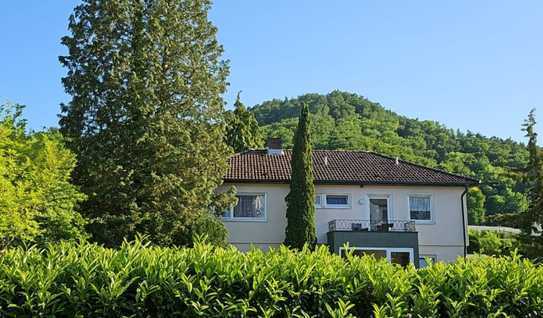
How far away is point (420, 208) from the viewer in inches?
1000

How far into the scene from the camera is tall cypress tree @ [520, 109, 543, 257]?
21047 millimetres

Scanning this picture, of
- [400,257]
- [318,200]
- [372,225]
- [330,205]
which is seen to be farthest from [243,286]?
[372,225]

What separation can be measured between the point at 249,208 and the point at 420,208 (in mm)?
7363

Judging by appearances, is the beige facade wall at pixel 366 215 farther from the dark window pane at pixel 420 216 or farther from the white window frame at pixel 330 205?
the dark window pane at pixel 420 216

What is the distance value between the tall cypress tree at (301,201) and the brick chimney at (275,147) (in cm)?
481

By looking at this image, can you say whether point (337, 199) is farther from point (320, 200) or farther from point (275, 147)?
point (275, 147)

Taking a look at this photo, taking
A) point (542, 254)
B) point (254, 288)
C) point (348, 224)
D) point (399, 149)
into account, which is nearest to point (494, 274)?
point (254, 288)

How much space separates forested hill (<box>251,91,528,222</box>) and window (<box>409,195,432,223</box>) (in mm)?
8013

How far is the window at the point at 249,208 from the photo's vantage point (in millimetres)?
24531

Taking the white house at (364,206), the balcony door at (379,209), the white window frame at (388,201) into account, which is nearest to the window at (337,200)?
the white house at (364,206)

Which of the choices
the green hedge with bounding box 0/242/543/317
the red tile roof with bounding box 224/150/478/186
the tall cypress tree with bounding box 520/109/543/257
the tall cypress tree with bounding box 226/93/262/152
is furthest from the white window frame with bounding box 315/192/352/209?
the green hedge with bounding box 0/242/543/317

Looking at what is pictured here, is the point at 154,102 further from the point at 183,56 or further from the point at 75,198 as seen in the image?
the point at 75,198

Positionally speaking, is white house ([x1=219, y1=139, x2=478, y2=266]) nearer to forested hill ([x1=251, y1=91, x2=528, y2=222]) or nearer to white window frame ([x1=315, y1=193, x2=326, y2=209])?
white window frame ([x1=315, y1=193, x2=326, y2=209])

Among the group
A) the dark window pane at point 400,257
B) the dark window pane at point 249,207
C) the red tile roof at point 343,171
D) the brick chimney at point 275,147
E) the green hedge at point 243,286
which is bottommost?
the dark window pane at point 400,257
